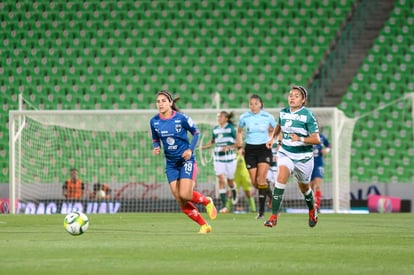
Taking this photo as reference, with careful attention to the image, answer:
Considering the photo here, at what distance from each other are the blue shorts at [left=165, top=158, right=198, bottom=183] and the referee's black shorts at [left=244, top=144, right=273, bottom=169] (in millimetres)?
4298

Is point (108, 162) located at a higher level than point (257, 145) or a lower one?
lower

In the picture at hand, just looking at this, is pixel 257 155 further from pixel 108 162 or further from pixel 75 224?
pixel 108 162

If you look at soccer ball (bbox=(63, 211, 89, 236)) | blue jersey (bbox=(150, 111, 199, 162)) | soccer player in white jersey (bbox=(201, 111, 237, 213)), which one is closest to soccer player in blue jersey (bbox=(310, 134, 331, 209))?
soccer player in white jersey (bbox=(201, 111, 237, 213))

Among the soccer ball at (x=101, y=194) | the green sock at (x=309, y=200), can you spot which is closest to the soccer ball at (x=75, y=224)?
the green sock at (x=309, y=200)

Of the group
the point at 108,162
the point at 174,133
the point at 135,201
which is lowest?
the point at 135,201

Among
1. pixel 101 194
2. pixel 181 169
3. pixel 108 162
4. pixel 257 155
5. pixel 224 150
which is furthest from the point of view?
pixel 108 162

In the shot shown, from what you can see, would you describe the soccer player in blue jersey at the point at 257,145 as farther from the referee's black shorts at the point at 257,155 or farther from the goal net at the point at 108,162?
the goal net at the point at 108,162

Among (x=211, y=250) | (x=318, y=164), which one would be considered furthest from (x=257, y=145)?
(x=211, y=250)

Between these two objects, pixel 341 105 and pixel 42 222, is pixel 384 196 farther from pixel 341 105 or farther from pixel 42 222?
pixel 42 222

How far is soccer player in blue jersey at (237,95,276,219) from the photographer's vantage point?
49.8 ft

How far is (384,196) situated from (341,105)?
11.4 feet

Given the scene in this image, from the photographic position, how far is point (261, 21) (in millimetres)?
24453

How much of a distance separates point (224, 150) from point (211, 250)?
1059 cm

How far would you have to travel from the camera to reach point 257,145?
50.8ft
